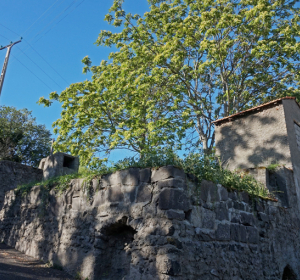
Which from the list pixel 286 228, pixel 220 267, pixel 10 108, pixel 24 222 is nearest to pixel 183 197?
pixel 220 267

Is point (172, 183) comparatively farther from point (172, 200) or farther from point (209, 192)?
point (209, 192)

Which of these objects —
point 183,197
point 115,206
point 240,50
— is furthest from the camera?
point 240,50

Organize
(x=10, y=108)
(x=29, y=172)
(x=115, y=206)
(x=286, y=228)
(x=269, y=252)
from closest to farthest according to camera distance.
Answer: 1. (x=115, y=206)
2. (x=269, y=252)
3. (x=286, y=228)
4. (x=29, y=172)
5. (x=10, y=108)

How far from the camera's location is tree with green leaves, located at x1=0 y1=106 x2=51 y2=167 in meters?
23.6

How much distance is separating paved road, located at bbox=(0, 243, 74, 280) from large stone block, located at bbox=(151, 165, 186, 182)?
2.26 meters

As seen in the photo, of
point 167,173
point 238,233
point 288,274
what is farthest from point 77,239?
point 288,274

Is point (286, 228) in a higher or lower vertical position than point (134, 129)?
lower

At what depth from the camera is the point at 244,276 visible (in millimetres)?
4887

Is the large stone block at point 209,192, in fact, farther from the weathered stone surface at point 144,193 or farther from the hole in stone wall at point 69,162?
the hole in stone wall at point 69,162

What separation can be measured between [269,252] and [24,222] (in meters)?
5.42

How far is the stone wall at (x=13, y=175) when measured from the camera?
1023cm

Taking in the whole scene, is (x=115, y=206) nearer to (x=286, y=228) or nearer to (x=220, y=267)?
(x=220, y=267)

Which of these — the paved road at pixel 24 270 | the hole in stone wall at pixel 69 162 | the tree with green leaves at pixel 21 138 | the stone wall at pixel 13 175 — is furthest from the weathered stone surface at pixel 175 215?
the tree with green leaves at pixel 21 138

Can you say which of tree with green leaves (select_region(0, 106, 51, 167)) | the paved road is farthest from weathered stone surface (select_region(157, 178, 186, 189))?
tree with green leaves (select_region(0, 106, 51, 167))
